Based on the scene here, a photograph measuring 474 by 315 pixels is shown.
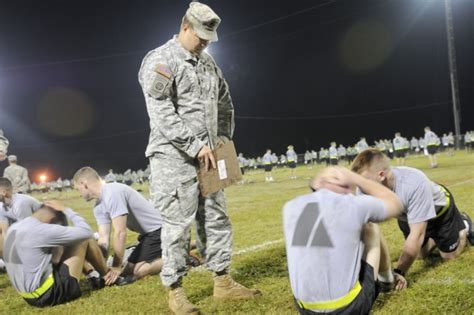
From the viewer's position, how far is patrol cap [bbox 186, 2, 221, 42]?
138 inches

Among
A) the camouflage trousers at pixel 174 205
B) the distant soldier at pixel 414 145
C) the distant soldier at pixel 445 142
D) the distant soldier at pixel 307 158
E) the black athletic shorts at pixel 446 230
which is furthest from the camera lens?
the distant soldier at pixel 307 158

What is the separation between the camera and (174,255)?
3613 millimetres

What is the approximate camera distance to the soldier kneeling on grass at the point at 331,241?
253cm

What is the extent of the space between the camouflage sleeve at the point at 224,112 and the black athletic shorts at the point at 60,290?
180 centimetres

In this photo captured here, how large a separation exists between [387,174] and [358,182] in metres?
1.10

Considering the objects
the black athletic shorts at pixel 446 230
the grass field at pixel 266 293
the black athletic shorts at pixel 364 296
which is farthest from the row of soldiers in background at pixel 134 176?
the black athletic shorts at pixel 364 296

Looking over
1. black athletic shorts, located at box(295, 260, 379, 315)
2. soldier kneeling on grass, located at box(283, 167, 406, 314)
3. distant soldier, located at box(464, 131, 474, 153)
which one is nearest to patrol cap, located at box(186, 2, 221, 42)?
soldier kneeling on grass, located at box(283, 167, 406, 314)

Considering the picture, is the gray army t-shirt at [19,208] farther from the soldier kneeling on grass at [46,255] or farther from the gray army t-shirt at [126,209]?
the soldier kneeling on grass at [46,255]

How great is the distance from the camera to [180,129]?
350 cm

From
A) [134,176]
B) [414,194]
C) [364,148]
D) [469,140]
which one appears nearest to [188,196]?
[414,194]

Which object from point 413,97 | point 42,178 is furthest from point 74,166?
point 413,97

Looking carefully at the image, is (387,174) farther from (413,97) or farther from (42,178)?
(413,97)

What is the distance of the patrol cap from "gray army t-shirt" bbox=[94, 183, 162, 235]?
1998 millimetres

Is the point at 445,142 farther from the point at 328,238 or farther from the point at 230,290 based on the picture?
the point at 328,238
